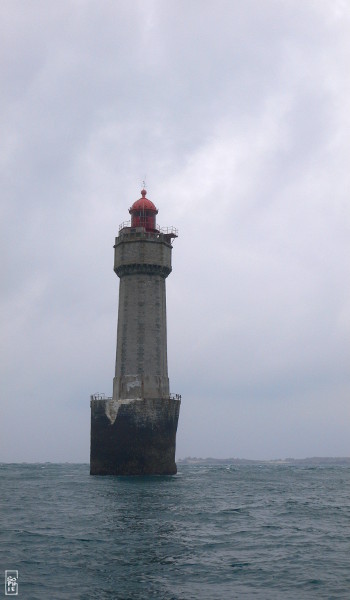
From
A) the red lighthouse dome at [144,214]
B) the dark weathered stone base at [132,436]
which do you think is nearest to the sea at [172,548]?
the dark weathered stone base at [132,436]

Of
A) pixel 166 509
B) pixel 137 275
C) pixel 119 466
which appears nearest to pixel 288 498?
pixel 166 509

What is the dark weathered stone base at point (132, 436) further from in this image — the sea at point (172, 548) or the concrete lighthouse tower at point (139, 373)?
the sea at point (172, 548)

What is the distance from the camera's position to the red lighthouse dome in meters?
59.6

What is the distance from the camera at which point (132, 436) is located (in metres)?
51.2

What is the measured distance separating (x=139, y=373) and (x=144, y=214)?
609 inches

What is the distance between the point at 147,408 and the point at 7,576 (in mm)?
34698

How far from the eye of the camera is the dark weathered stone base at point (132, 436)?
51281 millimetres

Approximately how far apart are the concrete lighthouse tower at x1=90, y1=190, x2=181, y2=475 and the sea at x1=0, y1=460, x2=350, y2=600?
14.1 meters

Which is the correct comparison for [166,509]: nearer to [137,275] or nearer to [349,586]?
[349,586]

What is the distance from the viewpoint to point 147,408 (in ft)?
171

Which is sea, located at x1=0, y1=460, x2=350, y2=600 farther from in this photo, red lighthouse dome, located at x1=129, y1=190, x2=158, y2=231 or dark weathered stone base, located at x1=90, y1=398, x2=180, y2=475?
red lighthouse dome, located at x1=129, y1=190, x2=158, y2=231

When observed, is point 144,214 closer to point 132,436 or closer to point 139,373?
point 139,373

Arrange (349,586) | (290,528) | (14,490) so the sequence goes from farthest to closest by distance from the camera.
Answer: (14,490)
(290,528)
(349,586)

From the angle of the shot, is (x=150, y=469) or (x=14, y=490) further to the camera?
(x=150, y=469)
